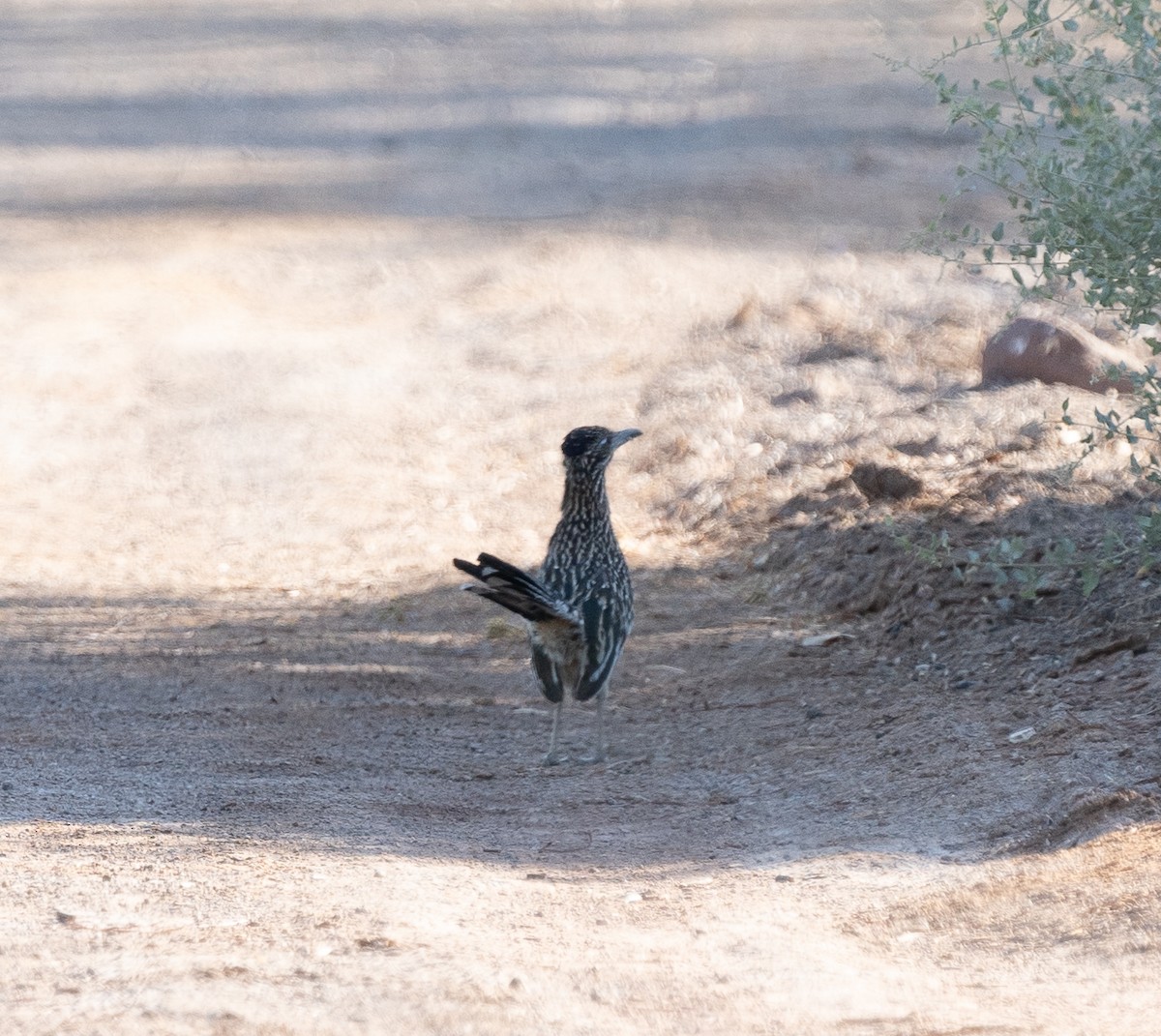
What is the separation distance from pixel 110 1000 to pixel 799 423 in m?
7.66

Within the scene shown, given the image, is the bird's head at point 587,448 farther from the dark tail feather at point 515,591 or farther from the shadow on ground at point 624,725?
the shadow on ground at point 624,725

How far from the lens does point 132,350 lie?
44.9ft

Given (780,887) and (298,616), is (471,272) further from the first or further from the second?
(780,887)

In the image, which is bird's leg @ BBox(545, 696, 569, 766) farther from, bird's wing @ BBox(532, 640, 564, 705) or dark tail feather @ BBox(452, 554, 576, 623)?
dark tail feather @ BBox(452, 554, 576, 623)

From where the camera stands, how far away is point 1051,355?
10.5 metres

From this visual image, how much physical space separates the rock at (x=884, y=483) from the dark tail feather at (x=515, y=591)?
3.02 meters

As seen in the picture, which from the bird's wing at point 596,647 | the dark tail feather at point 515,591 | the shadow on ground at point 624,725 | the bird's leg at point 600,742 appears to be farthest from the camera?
the bird's leg at point 600,742

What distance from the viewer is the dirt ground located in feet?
15.1

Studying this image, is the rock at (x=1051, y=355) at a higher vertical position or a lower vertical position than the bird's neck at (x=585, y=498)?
higher

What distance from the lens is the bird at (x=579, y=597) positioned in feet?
22.0

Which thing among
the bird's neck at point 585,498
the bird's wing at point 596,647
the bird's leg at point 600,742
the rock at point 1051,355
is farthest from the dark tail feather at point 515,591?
the rock at point 1051,355

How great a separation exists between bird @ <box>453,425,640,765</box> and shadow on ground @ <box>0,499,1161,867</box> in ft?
1.20

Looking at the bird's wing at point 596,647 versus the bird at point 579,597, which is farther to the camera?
the bird's wing at point 596,647

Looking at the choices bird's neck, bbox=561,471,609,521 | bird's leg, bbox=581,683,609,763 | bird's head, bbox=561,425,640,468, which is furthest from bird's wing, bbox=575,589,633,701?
A: bird's head, bbox=561,425,640,468
